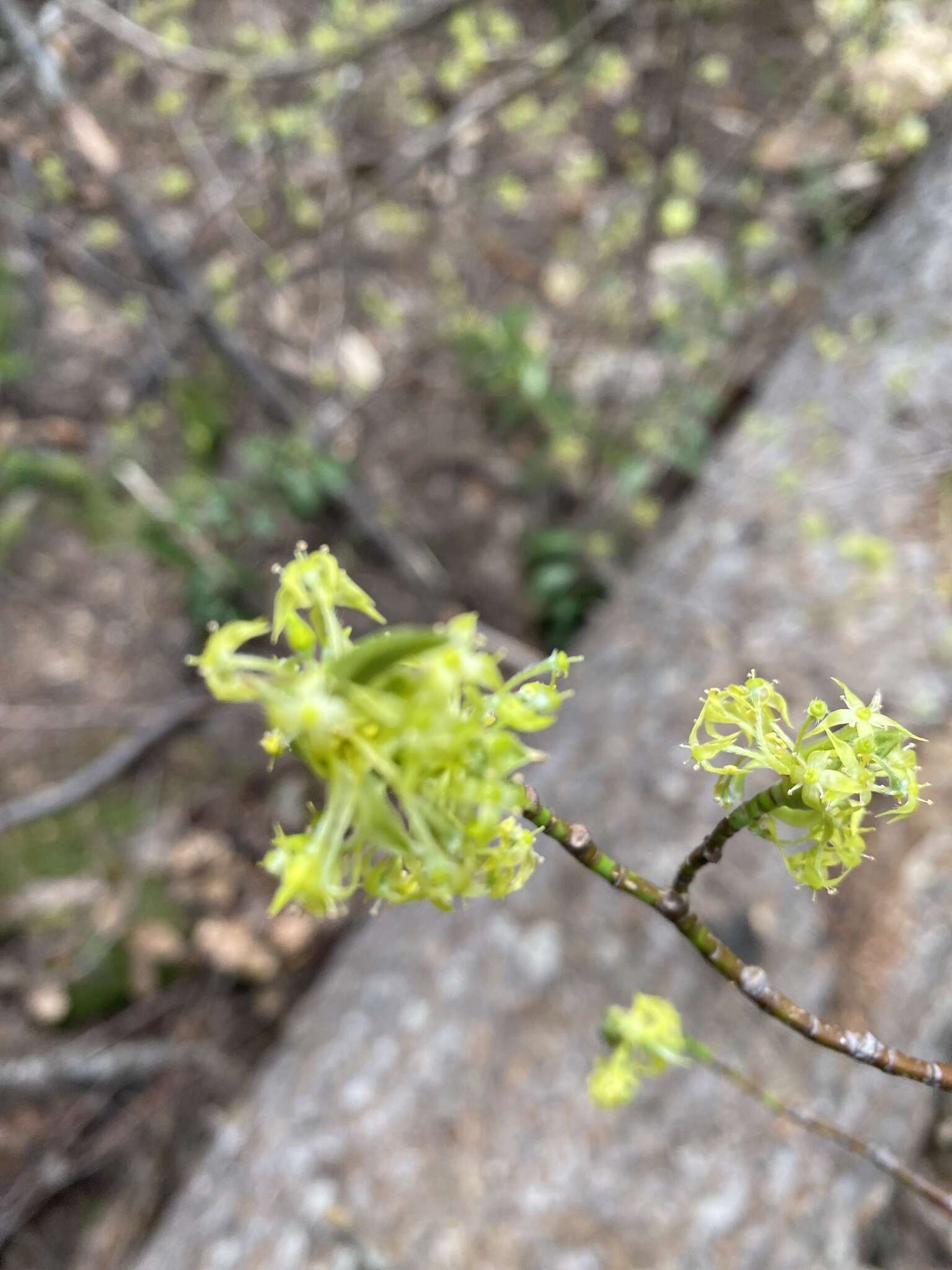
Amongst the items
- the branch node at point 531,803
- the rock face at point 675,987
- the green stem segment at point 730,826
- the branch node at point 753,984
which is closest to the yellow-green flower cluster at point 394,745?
the branch node at point 531,803

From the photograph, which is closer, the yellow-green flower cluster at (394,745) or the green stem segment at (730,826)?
the yellow-green flower cluster at (394,745)

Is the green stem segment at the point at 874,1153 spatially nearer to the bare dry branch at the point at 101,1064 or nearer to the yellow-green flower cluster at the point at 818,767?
the yellow-green flower cluster at the point at 818,767

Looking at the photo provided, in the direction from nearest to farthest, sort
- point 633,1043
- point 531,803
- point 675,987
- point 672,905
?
point 531,803, point 672,905, point 633,1043, point 675,987

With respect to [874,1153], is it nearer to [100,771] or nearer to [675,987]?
[675,987]

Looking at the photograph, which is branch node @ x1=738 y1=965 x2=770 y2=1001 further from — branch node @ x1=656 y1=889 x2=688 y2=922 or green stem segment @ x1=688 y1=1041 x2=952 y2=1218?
green stem segment @ x1=688 y1=1041 x2=952 y2=1218

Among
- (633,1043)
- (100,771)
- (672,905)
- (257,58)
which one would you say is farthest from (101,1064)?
(257,58)

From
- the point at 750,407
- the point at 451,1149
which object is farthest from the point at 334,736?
the point at 750,407

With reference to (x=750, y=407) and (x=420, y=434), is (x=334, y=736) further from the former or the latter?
(x=420, y=434)
